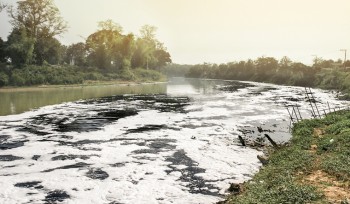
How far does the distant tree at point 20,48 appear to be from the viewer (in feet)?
203

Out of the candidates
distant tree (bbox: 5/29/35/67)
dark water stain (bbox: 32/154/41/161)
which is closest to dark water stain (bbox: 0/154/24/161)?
dark water stain (bbox: 32/154/41/161)

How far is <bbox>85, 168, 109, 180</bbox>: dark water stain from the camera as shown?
1227cm

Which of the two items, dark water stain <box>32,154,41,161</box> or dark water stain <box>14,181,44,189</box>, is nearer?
dark water stain <box>14,181,44,189</box>

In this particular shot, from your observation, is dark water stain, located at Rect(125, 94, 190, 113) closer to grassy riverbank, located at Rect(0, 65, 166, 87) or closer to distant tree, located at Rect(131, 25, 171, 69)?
grassy riverbank, located at Rect(0, 65, 166, 87)

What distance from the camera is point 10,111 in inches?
1155

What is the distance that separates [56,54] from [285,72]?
72620 mm

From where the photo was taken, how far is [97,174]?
12.6m

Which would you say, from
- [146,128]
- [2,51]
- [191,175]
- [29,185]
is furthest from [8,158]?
[2,51]

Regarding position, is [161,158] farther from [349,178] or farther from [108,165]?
[349,178]

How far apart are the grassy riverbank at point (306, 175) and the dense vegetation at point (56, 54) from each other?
2159 inches

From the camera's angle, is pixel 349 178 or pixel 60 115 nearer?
pixel 349 178

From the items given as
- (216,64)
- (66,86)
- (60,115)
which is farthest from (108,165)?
(216,64)

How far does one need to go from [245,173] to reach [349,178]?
407 centimetres

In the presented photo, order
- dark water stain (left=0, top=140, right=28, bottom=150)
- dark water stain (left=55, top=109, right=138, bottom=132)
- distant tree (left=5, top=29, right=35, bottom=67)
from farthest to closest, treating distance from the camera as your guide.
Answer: distant tree (left=5, top=29, right=35, bottom=67) < dark water stain (left=55, top=109, right=138, bottom=132) < dark water stain (left=0, top=140, right=28, bottom=150)
